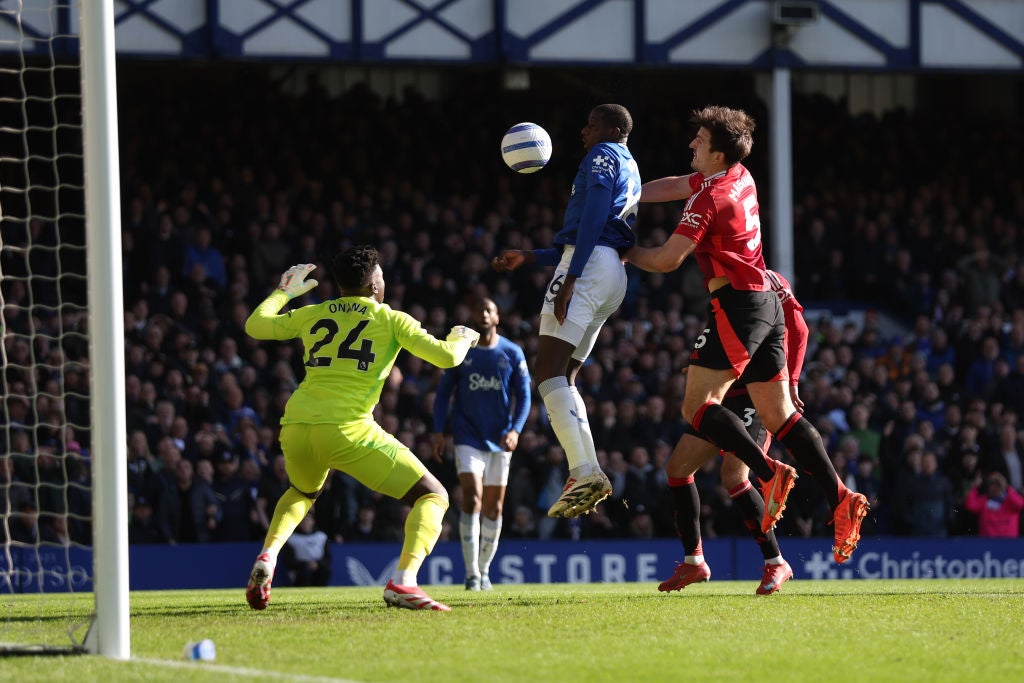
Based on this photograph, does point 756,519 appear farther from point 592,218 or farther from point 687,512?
point 592,218

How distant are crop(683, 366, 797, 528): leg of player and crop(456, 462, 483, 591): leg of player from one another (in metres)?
3.82

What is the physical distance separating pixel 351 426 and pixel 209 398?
992 cm

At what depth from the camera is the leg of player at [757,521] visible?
9.33 metres

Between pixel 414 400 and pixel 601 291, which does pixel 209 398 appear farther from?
pixel 601 291

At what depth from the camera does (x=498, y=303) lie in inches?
785

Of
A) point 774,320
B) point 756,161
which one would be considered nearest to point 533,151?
point 774,320

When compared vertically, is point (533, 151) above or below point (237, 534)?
above

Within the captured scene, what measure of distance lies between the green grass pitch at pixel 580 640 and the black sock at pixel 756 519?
32 centimetres

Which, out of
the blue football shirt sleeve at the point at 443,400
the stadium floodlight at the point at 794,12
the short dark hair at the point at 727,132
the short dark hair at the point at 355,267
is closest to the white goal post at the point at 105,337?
the short dark hair at the point at 355,267

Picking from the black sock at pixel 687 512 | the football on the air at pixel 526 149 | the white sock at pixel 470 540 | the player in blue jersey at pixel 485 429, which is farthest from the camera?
the player in blue jersey at pixel 485 429

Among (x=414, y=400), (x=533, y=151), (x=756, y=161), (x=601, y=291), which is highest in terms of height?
(x=756, y=161)

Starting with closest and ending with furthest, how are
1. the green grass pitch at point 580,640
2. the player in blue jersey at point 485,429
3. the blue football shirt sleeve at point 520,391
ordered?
the green grass pitch at point 580,640
the player in blue jersey at point 485,429
the blue football shirt sleeve at point 520,391

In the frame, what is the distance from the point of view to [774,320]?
8.98 m

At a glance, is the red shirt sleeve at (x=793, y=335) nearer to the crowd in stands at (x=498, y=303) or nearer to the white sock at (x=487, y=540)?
the white sock at (x=487, y=540)
